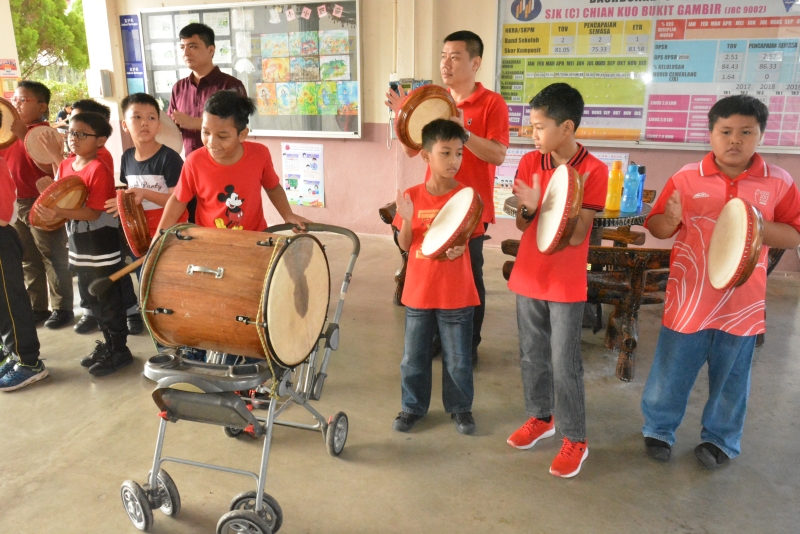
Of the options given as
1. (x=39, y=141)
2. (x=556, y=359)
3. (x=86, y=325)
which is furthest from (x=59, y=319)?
(x=556, y=359)

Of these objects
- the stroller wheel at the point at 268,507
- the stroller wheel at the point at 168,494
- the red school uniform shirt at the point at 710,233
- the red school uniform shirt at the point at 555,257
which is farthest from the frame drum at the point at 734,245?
the stroller wheel at the point at 168,494

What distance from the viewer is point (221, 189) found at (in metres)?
2.56

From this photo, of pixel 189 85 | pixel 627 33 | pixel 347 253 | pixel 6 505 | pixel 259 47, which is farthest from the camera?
pixel 259 47

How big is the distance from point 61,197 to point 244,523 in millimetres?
2001

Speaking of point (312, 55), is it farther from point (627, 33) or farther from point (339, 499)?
point (339, 499)

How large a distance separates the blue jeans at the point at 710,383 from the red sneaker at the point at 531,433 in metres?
0.39

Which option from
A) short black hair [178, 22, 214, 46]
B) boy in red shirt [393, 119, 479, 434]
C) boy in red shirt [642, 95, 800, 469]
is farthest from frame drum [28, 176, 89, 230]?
boy in red shirt [642, 95, 800, 469]

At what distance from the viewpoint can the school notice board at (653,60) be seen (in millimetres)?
4652

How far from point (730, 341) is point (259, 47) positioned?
→ 528 centimetres

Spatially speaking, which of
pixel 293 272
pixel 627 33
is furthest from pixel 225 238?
pixel 627 33

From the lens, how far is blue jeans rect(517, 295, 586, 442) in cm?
224

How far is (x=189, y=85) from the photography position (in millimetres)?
3461

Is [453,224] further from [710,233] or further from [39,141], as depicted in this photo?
[39,141]

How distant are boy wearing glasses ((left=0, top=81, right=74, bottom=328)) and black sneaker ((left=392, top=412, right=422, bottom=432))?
2.54 m
